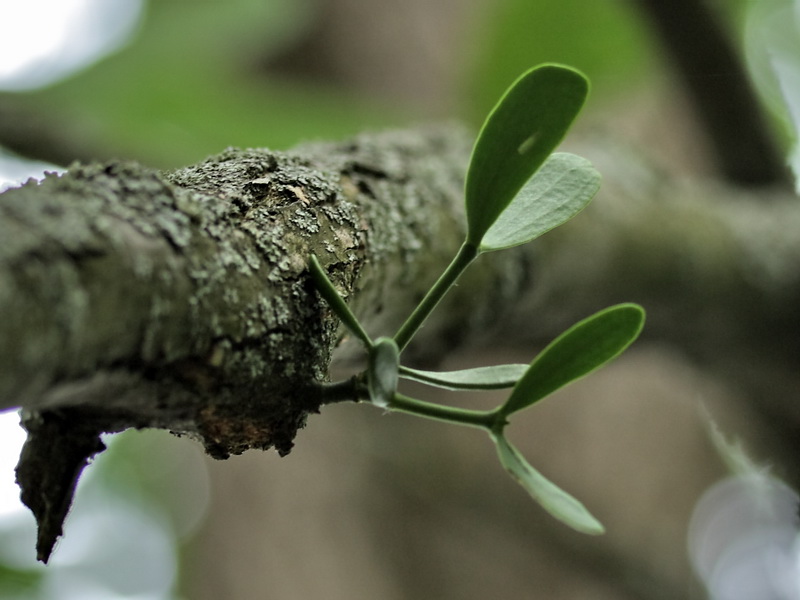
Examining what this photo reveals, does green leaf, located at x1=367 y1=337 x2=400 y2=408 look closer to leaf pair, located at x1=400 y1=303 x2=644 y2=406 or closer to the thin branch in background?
leaf pair, located at x1=400 y1=303 x2=644 y2=406

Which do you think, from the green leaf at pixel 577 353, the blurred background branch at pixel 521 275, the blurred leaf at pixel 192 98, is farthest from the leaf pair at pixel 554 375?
the blurred leaf at pixel 192 98

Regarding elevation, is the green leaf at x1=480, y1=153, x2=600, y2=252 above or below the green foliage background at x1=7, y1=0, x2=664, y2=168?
above

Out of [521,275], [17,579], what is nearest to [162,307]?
[521,275]

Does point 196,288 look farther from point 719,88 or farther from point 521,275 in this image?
point 719,88

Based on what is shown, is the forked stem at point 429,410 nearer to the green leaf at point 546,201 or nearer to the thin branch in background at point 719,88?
the green leaf at point 546,201

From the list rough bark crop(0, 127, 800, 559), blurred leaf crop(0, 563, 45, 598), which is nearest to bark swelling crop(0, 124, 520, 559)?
rough bark crop(0, 127, 800, 559)

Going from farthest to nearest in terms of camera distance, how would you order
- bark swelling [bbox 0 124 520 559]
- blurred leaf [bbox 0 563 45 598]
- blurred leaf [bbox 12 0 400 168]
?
blurred leaf [bbox 0 563 45 598] → blurred leaf [bbox 12 0 400 168] → bark swelling [bbox 0 124 520 559]

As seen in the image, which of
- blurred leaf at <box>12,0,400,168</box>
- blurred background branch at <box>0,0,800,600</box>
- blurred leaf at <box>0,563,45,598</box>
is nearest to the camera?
blurred background branch at <box>0,0,800,600</box>

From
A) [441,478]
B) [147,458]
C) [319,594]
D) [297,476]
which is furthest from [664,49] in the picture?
[147,458]
